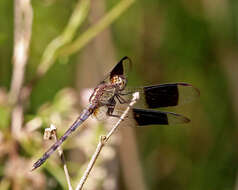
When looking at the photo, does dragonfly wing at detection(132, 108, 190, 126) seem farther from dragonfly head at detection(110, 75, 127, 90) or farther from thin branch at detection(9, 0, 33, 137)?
thin branch at detection(9, 0, 33, 137)

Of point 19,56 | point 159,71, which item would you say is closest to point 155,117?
point 19,56

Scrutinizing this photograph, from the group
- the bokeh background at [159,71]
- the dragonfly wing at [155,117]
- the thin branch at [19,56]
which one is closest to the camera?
the dragonfly wing at [155,117]

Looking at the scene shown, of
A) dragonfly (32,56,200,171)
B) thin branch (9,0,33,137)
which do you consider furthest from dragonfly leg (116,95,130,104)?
thin branch (9,0,33,137)

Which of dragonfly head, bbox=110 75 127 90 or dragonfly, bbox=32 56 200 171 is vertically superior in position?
dragonfly head, bbox=110 75 127 90

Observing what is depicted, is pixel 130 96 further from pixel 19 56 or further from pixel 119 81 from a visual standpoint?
pixel 19 56

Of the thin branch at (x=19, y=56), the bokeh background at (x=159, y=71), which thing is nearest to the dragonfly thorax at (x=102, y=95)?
the thin branch at (x=19, y=56)

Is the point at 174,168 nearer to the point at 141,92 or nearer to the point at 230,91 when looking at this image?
the point at 230,91

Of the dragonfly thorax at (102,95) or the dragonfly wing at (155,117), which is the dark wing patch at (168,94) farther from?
the dragonfly thorax at (102,95)
